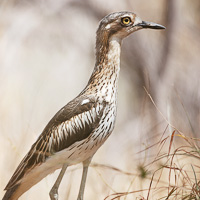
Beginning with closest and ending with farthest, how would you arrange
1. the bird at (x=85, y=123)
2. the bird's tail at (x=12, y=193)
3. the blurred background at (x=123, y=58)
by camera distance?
the bird at (x=85, y=123) → the bird's tail at (x=12, y=193) → the blurred background at (x=123, y=58)

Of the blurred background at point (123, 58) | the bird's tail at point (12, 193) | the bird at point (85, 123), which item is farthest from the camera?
the blurred background at point (123, 58)

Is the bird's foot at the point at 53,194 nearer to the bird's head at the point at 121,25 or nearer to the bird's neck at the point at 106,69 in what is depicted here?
the bird's neck at the point at 106,69

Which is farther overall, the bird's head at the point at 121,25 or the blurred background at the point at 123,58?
the blurred background at the point at 123,58

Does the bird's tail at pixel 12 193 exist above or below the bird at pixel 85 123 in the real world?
below

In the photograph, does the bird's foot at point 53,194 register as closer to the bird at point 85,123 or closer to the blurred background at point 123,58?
the bird at point 85,123

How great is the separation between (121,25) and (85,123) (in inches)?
22.5

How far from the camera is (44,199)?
3.74m

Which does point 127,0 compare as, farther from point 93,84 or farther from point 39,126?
point 93,84

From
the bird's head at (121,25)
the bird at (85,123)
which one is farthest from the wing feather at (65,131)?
the bird's head at (121,25)

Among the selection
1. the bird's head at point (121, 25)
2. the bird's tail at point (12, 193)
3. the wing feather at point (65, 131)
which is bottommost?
the bird's tail at point (12, 193)

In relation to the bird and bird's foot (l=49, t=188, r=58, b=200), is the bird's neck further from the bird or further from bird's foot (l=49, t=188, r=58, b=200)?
bird's foot (l=49, t=188, r=58, b=200)

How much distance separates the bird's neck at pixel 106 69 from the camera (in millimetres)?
2488

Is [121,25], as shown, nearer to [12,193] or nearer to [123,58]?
[12,193]

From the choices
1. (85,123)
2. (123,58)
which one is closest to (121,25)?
(85,123)
